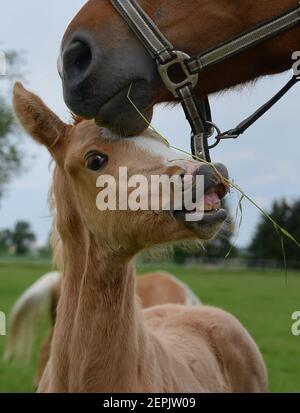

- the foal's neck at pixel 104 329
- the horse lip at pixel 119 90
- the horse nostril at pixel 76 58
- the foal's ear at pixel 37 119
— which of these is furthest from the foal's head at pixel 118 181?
the horse nostril at pixel 76 58

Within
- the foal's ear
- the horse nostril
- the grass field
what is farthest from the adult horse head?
the grass field

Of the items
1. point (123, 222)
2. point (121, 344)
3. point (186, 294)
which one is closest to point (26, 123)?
point (123, 222)

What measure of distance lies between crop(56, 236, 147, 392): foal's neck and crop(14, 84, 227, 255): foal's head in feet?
0.47

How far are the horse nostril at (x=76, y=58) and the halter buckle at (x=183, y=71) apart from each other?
30 cm

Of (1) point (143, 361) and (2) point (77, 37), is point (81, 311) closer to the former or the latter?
(1) point (143, 361)

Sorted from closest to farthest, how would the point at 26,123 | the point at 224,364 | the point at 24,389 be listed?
the point at 26,123
the point at 224,364
the point at 24,389

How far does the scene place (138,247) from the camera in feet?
11.3

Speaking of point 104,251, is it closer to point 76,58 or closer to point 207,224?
point 207,224

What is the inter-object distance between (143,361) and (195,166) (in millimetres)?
1082

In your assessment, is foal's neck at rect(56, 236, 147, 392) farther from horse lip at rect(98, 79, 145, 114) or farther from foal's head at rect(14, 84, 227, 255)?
horse lip at rect(98, 79, 145, 114)

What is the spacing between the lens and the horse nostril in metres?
2.78

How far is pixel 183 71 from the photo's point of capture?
292 cm

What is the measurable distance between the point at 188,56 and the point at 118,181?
768 mm

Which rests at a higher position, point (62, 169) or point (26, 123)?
point (26, 123)
